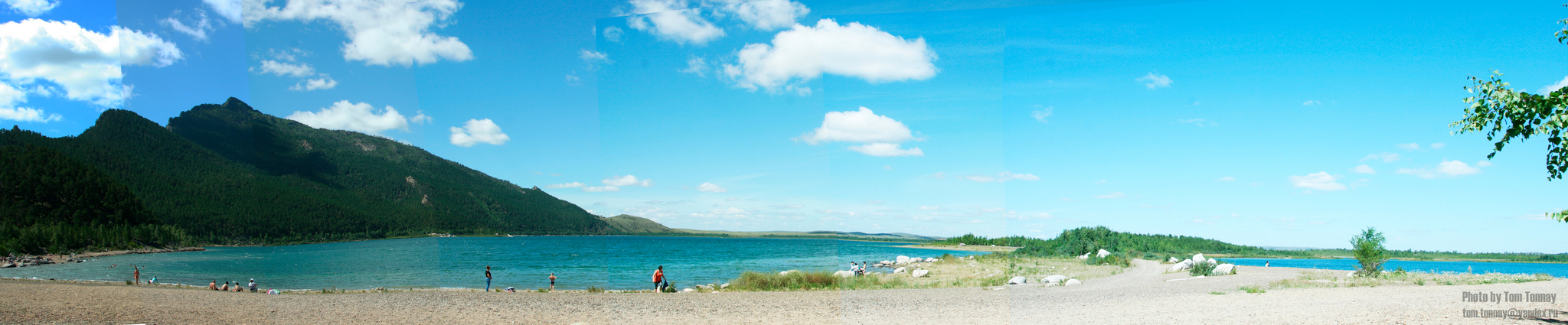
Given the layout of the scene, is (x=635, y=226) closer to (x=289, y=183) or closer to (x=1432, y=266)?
(x=289, y=183)

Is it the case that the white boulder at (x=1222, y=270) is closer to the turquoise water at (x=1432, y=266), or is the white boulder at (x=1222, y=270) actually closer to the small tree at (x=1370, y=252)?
the small tree at (x=1370, y=252)

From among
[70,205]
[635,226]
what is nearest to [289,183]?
[70,205]

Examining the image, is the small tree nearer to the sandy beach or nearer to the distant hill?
the sandy beach

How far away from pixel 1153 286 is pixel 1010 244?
53950mm

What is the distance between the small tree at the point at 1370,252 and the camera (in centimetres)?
1756

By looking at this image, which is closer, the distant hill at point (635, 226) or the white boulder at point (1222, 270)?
the white boulder at point (1222, 270)

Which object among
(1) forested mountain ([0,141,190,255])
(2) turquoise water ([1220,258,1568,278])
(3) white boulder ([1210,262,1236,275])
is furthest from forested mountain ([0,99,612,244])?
(2) turquoise water ([1220,258,1568,278])

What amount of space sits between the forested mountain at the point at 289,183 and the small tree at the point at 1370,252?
284ft

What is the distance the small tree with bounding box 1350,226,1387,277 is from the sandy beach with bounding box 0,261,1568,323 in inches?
144

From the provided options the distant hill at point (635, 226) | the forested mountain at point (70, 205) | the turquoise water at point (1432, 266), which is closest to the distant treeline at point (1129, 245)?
the turquoise water at point (1432, 266)

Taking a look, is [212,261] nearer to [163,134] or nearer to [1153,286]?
[1153,286]

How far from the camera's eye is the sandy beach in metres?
8.94

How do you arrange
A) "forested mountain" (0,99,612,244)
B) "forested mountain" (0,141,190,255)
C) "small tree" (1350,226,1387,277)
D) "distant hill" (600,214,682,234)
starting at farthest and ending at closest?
"distant hill" (600,214,682,234)
"forested mountain" (0,99,612,244)
"forested mountain" (0,141,190,255)
"small tree" (1350,226,1387,277)

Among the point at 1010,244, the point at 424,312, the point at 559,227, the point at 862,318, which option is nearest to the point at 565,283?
the point at 424,312
